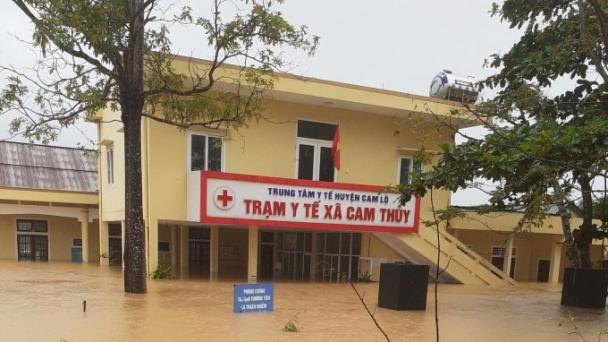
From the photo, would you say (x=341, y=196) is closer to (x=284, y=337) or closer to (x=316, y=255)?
(x=316, y=255)

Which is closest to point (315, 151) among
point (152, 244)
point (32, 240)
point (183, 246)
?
point (152, 244)

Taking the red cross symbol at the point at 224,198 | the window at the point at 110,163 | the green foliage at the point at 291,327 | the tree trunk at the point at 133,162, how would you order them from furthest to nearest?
the window at the point at 110,163 → the red cross symbol at the point at 224,198 → the tree trunk at the point at 133,162 → the green foliage at the point at 291,327

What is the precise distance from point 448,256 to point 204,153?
817cm

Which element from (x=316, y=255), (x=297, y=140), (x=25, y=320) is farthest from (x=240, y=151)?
(x=25, y=320)

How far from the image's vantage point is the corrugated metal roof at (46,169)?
71.5ft

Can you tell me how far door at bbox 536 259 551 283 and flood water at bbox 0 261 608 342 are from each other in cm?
944

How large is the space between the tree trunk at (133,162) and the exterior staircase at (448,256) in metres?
8.42

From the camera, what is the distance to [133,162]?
34.4 ft

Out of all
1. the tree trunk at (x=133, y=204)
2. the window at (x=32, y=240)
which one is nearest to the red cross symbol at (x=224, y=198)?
the tree trunk at (x=133, y=204)

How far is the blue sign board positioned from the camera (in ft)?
28.8

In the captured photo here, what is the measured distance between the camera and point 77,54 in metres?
9.27

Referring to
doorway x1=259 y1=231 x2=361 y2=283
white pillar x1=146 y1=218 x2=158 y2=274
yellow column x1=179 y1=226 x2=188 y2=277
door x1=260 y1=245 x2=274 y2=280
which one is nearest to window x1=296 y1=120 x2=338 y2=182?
doorway x1=259 y1=231 x2=361 y2=283

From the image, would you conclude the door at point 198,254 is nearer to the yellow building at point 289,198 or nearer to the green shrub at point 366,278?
the yellow building at point 289,198

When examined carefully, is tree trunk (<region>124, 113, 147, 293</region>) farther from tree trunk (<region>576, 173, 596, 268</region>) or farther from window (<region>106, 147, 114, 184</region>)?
tree trunk (<region>576, 173, 596, 268</region>)
